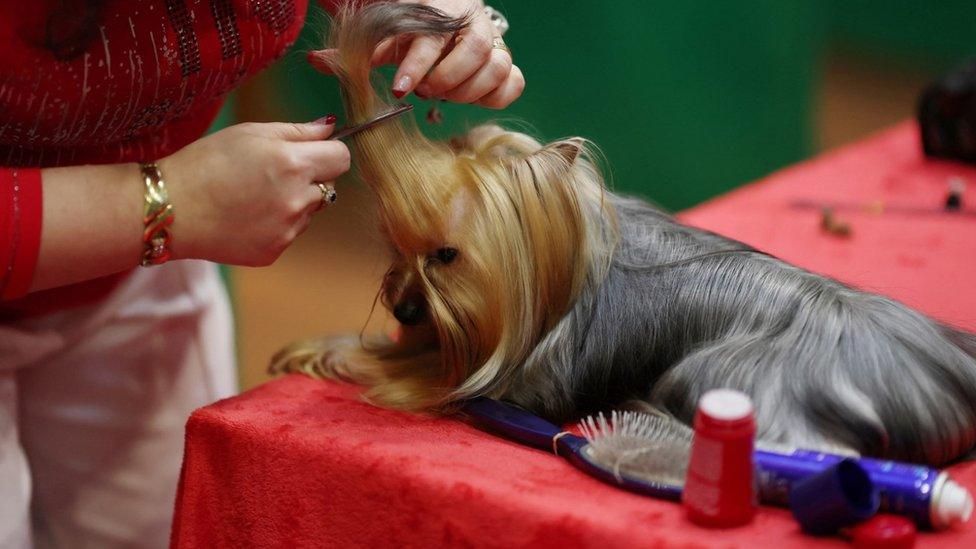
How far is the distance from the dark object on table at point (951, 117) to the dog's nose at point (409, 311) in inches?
57.6

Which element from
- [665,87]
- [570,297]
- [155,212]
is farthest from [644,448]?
[665,87]

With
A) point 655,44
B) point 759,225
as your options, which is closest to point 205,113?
point 759,225

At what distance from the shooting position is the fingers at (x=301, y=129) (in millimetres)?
880

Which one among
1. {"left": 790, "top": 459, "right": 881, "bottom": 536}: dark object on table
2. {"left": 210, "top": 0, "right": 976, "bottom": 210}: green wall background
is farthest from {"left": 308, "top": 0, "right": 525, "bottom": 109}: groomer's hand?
{"left": 210, "top": 0, "right": 976, "bottom": 210}: green wall background

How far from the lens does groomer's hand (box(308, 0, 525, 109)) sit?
95cm

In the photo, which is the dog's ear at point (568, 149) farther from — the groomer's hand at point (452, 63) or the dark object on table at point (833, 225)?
the dark object on table at point (833, 225)

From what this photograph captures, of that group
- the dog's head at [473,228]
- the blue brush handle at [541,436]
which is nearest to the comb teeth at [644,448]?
the blue brush handle at [541,436]

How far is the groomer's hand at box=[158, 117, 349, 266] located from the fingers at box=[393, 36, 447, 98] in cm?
9

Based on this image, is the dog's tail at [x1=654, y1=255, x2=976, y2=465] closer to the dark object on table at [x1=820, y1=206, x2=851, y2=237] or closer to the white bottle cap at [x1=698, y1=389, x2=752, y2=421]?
the white bottle cap at [x1=698, y1=389, x2=752, y2=421]

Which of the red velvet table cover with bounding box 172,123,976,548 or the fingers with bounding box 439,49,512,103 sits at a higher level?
the fingers with bounding box 439,49,512,103

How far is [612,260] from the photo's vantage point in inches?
40.4

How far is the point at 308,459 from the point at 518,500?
22 centimetres

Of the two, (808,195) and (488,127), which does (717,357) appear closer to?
(488,127)

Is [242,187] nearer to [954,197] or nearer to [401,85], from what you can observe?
[401,85]
